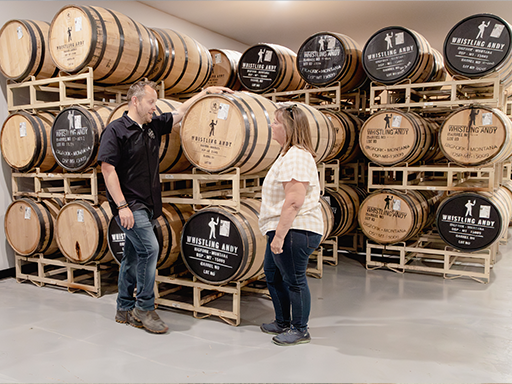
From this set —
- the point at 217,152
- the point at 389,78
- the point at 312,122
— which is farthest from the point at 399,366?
the point at 389,78

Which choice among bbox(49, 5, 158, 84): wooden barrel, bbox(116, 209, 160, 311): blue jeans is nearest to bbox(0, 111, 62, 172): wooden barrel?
bbox(49, 5, 158, 84): wooden barrel

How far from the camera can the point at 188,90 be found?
5.77m

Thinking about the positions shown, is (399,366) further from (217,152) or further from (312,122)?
(312,122)

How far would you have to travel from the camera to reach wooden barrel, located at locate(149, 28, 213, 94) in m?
5.21

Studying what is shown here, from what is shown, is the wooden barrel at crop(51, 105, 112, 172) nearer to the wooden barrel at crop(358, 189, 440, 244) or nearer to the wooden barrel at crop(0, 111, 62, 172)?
the wooden barrel at crop(0, 111, 62, 172)

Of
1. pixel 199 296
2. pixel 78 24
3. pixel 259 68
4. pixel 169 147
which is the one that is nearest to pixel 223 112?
pixel 169 147

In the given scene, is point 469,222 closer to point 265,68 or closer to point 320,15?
point 265,68

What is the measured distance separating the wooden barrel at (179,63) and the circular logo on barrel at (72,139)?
3.62 feet

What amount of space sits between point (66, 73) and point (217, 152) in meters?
2.18

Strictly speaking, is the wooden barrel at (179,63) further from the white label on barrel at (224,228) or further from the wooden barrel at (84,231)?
the white label on barrel at (224,228)

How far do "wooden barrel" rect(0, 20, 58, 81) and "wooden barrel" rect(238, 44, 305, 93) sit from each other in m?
2.65

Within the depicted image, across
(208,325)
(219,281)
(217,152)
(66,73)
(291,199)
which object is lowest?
(208,325)

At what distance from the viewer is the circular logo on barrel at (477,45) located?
16.4ft

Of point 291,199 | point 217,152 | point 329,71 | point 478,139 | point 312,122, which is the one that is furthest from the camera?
point 329,71
